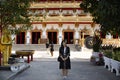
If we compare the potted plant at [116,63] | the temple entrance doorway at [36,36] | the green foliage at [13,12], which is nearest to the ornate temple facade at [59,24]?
the temple entrance doorway at [36,36]

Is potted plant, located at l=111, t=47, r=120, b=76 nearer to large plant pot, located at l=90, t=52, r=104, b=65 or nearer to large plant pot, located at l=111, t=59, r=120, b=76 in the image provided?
large plant pot, located at l=111, t=59, r=120, b=76

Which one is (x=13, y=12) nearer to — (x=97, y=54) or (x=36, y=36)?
(x=97, y=54)

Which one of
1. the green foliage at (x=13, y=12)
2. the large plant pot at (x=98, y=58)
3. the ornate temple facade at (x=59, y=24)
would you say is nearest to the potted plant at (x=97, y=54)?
the large plant pot at (x=98, y=58)

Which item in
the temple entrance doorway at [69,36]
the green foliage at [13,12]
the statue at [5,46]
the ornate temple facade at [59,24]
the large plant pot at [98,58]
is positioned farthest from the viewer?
the temple entrance doorway at [69,36]

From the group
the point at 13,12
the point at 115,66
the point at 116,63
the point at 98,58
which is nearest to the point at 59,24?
the point at 98,58

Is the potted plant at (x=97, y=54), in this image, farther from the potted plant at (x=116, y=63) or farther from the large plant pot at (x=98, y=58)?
the potted plant at (x=116, y=63)

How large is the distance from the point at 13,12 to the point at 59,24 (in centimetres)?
3882

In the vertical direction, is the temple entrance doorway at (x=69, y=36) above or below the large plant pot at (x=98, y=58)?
above

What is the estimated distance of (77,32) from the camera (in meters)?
58.0

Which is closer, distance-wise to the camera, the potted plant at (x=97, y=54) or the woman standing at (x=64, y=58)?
the woman standing at (x=64, y=58)

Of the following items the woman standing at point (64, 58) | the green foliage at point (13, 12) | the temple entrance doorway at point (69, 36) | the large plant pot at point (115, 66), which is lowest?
the large plant pot at point (115, 66)

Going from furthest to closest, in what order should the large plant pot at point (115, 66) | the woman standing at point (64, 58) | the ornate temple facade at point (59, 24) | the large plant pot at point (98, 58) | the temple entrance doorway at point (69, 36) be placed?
the temple entrance doorway at point (69, 36) → the ornate temple facade at point (59, 24) → the large plant pot at point (98, 58) → the large plant pot at point (115, 66) → the woman standing at point (64, 58)

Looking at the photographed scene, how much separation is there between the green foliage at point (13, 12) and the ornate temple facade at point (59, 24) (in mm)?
36389

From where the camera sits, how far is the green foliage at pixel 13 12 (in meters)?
18.8
